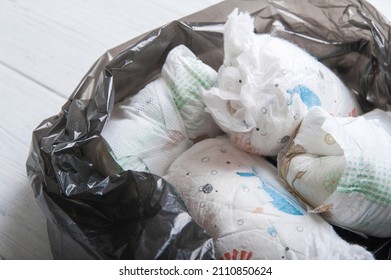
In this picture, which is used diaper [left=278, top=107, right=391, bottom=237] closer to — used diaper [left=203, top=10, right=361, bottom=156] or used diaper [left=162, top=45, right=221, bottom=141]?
used diaper [left=203, top=10, right=361, bottom=156]

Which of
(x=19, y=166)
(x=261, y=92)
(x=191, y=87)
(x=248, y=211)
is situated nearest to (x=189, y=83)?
(x=191, y=87)

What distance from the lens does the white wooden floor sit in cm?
84

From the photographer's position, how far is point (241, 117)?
2.27 ft

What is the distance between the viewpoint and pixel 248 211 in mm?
634

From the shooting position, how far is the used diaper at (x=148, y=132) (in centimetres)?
72

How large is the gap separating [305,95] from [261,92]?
0.22 feet

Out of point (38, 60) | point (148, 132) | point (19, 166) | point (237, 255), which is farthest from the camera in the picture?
point (38, 60)

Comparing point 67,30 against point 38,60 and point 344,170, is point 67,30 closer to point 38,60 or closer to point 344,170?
point 38,60

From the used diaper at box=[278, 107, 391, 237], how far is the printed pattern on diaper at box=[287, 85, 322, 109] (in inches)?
0.9

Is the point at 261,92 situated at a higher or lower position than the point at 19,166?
higher

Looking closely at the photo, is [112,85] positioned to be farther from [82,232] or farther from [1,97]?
[1,97]

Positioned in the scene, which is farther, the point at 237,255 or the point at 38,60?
the point at 38,60

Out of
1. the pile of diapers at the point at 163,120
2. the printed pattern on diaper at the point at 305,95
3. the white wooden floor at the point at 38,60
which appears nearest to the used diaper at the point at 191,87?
the pile of diapers at the point at 163,120
